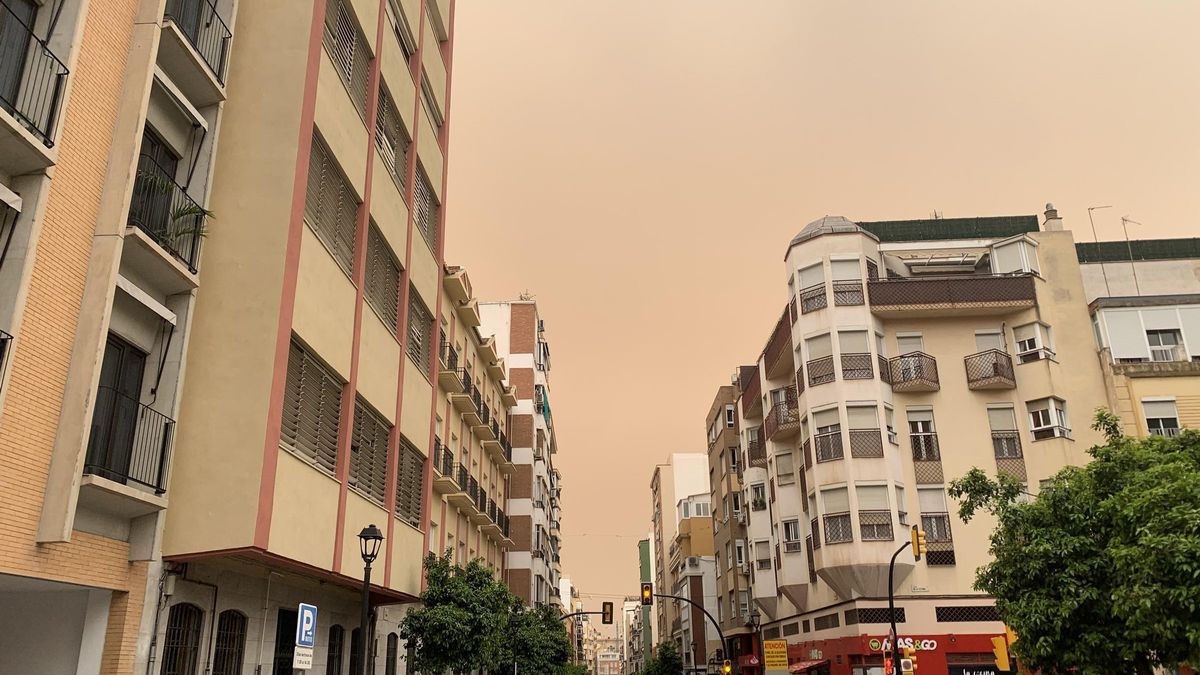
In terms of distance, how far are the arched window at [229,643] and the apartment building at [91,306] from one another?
225cm

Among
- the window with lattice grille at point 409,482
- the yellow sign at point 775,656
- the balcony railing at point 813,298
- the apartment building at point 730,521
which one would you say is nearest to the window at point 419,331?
the window with lattice grille at point 409,482

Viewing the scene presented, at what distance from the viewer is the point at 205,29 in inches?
583

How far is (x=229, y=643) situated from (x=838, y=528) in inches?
1089

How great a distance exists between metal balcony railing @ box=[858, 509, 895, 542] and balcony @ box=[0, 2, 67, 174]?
32.4m

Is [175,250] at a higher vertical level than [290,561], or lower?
higher

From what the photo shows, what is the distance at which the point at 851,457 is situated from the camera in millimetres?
36906

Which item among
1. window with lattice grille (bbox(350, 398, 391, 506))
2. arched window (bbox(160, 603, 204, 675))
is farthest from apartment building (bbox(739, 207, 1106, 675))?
arched window (bbox(160, 603, 204, 675))

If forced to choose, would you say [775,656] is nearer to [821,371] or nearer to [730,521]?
[821,371]

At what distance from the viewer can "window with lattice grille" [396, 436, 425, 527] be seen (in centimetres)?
2219

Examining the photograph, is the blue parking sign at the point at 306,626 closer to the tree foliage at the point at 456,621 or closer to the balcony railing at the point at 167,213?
the balcony railing at the point at 167,213

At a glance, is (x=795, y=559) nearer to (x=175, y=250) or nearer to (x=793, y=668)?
(x=793, y=668)

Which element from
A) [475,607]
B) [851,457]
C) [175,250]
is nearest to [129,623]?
[175,250]

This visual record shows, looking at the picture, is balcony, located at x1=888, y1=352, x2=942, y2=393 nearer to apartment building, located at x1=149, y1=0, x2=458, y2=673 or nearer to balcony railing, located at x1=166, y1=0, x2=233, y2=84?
apartment building, located at x1=149, y1=0, x2=458, y2=673

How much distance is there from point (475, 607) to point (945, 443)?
24754 mm
